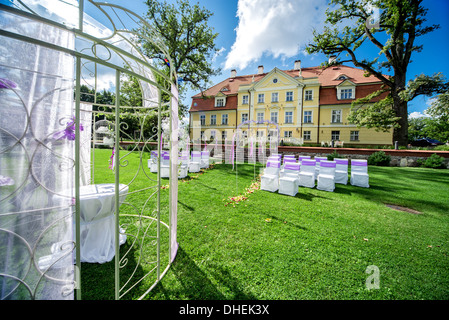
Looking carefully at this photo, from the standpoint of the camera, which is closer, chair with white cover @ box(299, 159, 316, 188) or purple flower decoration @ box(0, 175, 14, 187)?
purple flower decoration @ box(0, 175, 14, 187)

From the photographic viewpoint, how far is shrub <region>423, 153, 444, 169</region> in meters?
11.5

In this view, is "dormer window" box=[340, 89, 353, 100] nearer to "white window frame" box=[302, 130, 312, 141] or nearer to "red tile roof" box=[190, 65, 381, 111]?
"red tile roof" box=[190, 65, 381, 111]

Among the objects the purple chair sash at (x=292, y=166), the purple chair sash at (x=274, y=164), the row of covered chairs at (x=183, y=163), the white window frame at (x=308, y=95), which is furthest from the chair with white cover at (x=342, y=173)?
the white window frame at (x=308, y=95)

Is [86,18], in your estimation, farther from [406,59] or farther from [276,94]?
[276,94]

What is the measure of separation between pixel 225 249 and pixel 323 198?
4578 mm

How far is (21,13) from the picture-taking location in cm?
110

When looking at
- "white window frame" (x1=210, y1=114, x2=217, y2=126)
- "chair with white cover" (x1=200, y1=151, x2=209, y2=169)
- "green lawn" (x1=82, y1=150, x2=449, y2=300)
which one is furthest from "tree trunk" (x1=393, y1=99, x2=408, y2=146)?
"white window frame" (x1=210, y1=114, x2=217, y2=126)

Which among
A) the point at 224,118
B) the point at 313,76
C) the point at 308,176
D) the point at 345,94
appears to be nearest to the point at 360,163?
the point at 308,176

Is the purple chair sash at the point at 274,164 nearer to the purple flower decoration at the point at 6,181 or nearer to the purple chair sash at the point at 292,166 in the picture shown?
the purple chair sash at the point at 292,166

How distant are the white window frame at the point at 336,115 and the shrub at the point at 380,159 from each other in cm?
1246

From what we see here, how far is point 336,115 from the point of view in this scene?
24.3 m

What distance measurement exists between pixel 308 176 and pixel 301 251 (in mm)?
5093

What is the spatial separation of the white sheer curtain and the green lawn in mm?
1312

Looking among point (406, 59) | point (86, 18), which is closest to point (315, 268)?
point (86, 18)
